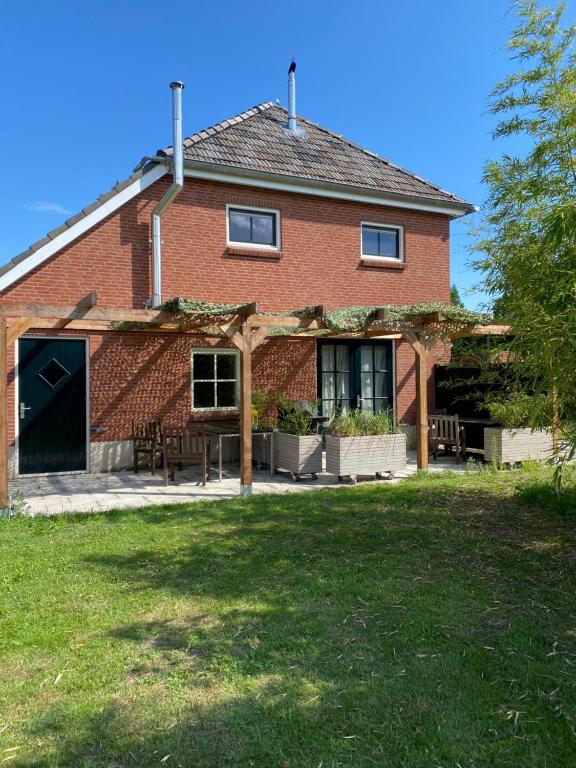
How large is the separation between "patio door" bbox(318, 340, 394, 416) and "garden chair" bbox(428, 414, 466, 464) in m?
1.44

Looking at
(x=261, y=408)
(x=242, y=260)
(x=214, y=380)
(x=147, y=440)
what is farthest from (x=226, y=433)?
(x=242, y=260)

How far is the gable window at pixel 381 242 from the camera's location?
1193 centimetres

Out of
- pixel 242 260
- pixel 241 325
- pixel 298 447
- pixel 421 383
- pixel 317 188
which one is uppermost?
pixel 317 188

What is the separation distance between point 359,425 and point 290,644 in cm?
546

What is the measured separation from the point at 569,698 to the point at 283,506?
427 cm

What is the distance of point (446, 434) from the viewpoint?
10484 mm

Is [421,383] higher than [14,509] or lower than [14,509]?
higher

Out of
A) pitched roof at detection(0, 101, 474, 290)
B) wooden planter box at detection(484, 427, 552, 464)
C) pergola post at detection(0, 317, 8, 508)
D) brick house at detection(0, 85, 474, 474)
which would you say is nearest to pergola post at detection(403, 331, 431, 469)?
wooden planter box at detection(484, 427, 552, 464)

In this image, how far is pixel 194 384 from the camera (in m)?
10.5

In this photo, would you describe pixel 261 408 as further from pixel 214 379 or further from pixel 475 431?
pixel 475 431

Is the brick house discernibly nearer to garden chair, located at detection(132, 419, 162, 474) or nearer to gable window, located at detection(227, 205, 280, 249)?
gable window, located at detection(227, 205, 280, 249)

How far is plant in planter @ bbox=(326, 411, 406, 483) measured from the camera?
826 cm

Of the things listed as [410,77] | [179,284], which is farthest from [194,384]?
[410,77]

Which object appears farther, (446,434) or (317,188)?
(317,188)
